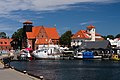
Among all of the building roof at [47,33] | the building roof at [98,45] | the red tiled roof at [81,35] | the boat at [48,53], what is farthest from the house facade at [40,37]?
the building roof at [98,45]

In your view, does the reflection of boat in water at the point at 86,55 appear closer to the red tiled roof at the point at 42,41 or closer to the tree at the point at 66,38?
the tree at the point at 66,38

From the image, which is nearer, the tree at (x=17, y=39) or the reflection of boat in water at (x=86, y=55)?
the reflection of boat in water at (x=86, y=55)

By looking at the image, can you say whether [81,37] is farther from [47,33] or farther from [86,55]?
[86,55]

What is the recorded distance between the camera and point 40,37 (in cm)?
17712

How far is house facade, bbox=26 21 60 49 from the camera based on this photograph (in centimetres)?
17412

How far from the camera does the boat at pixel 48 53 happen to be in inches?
5182

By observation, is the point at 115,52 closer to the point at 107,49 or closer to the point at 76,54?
the point at 107,49

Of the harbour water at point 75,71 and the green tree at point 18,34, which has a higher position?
the green tree at point 18,34

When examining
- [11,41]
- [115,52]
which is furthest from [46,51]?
[11,41]

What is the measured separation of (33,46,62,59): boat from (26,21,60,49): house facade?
32.7 m

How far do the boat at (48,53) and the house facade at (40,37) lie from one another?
1286 inches

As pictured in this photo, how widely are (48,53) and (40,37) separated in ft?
141

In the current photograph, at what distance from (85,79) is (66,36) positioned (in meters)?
121

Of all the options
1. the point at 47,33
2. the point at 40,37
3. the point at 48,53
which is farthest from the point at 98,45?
the point at 47,33
